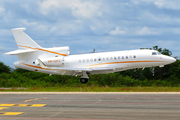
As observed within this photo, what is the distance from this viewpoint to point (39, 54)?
39.6 m

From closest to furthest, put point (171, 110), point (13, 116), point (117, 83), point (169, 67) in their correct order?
1. point (13, 116)
2. point (171, 110)
3. point (117, 83)
4. point (169, 67)

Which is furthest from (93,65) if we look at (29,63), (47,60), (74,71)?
(29,63)

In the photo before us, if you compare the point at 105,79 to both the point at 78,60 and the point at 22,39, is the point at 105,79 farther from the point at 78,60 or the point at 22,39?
the point at 22,39

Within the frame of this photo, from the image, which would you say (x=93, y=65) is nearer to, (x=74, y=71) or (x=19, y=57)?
(x=74, y=71)

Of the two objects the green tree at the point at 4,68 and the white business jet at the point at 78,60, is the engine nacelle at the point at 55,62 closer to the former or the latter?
the white business jet at the point at 78,60

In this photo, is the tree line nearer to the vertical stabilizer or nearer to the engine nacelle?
the engine nacelle

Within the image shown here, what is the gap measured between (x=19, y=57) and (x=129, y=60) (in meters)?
16.0

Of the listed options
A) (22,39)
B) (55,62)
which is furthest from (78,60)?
(22,39)

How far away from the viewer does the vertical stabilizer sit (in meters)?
39.4

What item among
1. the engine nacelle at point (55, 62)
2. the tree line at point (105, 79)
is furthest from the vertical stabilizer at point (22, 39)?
the tree line at point (105, 79)

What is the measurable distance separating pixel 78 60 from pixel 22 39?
8.86 meters

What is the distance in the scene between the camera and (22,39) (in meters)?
39.5

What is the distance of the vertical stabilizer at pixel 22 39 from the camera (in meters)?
39.4

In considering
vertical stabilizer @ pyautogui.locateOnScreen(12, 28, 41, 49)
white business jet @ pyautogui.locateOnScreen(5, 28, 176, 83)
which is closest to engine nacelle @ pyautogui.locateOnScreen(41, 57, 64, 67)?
white business jet @ pyautogui.locateOnScreen(5, 28, 176, 83)
